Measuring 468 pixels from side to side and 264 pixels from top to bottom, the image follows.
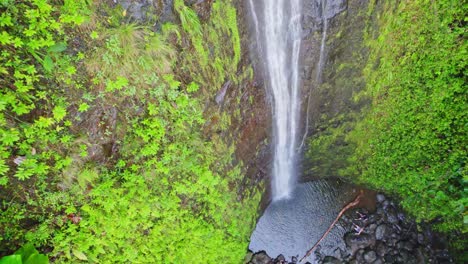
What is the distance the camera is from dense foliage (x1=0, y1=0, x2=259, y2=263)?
3.02m

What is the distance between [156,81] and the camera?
3764 mm

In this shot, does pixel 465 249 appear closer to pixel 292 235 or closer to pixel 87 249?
pixel 292 235

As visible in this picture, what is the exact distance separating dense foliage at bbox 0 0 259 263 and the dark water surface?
2782 millimetres

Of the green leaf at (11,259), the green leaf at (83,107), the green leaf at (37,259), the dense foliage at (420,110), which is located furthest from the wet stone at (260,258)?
the green leaf at (83,107)

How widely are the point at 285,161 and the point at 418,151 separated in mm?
2892

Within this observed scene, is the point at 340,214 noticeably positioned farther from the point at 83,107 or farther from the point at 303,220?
the point at 83,107

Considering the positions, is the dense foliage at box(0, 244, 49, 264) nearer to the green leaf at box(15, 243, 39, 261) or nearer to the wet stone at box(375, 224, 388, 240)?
the green leaf at box(15, 243, 39, 261)

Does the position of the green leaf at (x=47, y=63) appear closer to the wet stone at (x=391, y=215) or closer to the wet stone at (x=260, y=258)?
the wet stone at (x=260, y=258)

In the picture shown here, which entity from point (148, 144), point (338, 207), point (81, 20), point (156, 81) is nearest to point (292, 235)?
point (338, 207)

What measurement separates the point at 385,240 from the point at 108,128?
6.77 m

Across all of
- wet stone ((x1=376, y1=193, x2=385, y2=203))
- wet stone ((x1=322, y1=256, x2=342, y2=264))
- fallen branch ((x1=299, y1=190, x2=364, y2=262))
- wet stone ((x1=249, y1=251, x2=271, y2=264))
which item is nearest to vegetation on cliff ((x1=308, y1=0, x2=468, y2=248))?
wet stone ((x1=376, y1=193, x2=385, y2=203))

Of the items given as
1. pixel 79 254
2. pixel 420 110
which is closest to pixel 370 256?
pixel 420 110

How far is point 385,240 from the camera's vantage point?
6977mm

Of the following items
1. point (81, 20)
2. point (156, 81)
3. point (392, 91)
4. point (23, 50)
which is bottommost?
point (392, 91)
